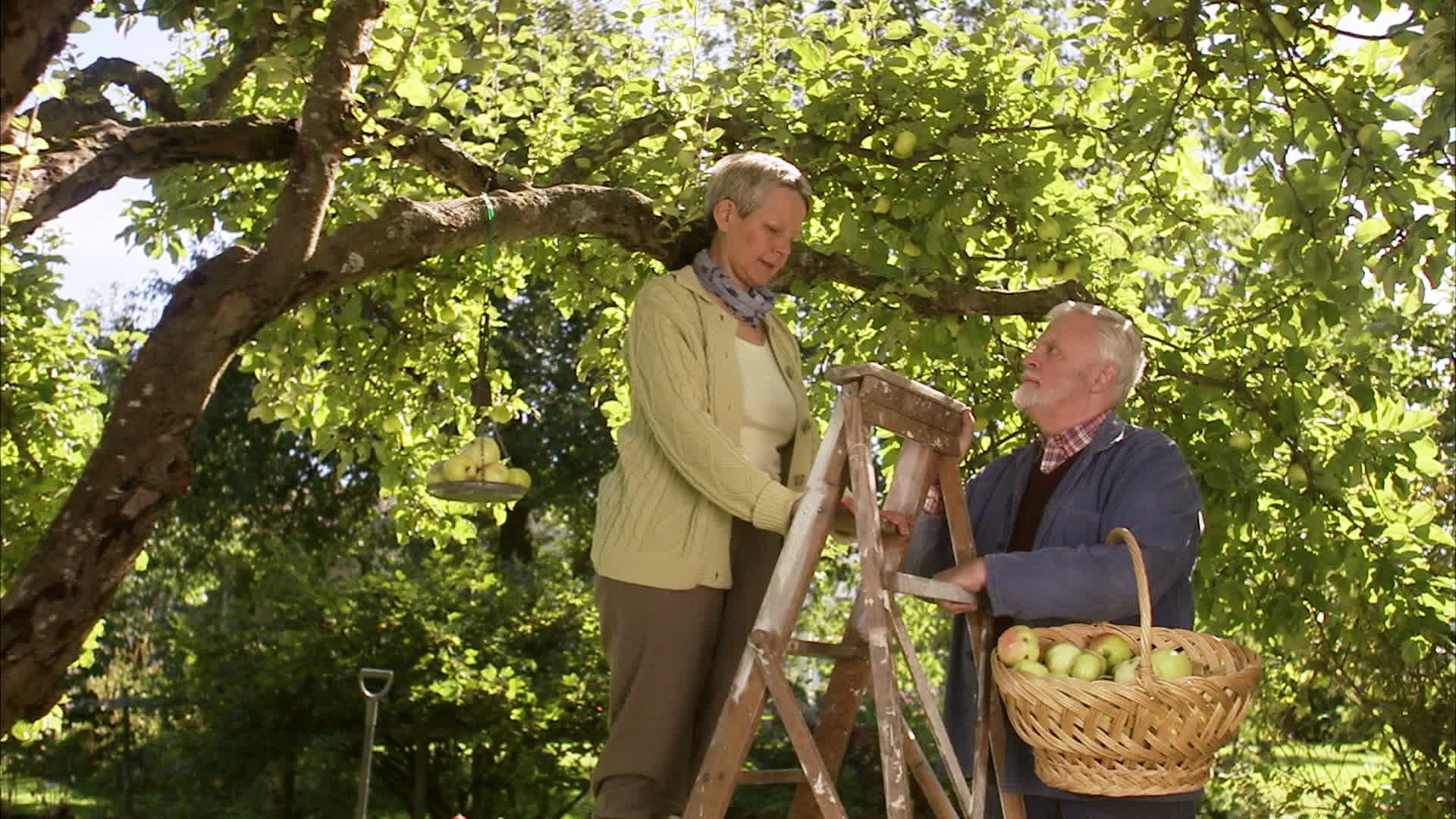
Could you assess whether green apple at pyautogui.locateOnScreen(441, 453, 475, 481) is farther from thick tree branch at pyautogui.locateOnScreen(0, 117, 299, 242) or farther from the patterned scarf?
the patterned scarf

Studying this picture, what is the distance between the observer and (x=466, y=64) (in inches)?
145

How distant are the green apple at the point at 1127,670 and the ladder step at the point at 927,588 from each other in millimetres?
307

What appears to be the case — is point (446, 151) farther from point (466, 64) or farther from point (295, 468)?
point (295, 468)

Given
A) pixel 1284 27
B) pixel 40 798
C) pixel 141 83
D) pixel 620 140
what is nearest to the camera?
pixel 1284 27

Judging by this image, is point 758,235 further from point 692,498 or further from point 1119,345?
point 1119,345

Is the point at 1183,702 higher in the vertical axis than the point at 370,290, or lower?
lower

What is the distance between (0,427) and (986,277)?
480 cm

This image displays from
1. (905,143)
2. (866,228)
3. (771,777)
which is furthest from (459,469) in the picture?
(771,777)

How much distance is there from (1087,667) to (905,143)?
2.34m

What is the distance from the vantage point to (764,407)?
10.5ft

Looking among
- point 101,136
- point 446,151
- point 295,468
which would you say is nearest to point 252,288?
point 101,136

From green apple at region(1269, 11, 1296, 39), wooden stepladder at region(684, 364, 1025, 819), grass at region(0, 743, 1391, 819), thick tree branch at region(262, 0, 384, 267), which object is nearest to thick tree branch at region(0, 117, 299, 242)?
thick tree branch at region(262, 0, 384, 267)

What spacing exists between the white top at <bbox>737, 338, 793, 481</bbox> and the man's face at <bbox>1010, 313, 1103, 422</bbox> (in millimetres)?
468

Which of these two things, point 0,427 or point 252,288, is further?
point 0,427
